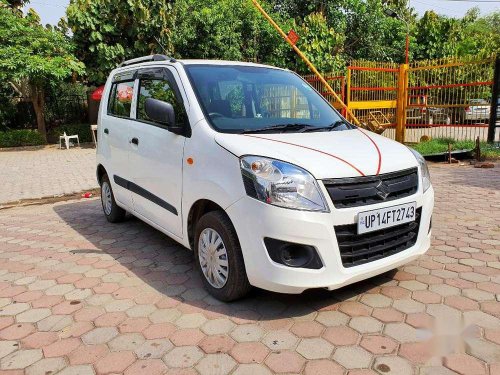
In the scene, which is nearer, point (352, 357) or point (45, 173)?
point (352, 357)

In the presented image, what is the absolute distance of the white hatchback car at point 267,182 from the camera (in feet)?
8.43

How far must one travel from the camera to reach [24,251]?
4.38 metres

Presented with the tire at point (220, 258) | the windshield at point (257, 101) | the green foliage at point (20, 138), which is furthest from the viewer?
the green foliage at point (20, 138)

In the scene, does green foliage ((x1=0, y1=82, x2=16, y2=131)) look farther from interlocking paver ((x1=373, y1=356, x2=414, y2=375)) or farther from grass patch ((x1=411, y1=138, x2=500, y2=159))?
interlocking paver ((x1=373, y1=356, x2=414, y2=375))

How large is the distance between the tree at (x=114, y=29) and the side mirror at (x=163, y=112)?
1221 centimetres

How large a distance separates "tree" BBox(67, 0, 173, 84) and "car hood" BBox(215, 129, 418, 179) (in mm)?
12788

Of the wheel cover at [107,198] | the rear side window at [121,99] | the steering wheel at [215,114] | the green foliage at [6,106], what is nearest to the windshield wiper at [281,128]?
the steering wheel at [215,114]

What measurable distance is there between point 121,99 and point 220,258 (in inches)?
100

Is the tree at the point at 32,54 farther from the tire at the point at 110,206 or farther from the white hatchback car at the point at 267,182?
the white hatchback car at the point at 267,182

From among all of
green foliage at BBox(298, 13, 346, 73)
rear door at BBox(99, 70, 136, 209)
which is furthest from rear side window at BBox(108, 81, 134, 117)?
green foliage at BBox(298, 13, 346, 73)

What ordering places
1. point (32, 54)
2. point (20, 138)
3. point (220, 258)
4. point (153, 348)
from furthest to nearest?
point (20, 138), point (32, 54), point (220, 258), point (153, 348)

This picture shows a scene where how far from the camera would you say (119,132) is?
446cm

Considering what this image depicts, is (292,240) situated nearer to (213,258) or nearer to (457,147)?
(213,258)

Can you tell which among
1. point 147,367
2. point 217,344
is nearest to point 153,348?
point 147,367
